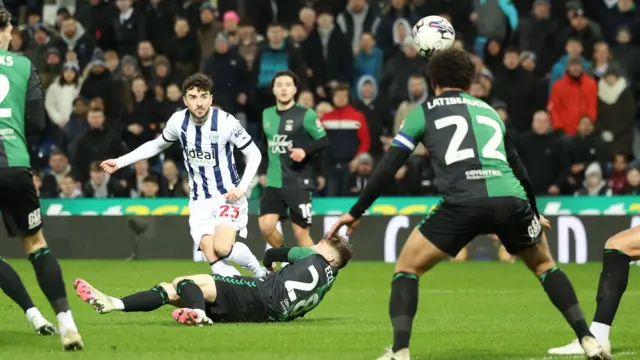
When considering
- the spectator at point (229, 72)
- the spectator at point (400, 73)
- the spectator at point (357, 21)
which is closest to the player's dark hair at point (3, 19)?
the spectator at point (229, 72)

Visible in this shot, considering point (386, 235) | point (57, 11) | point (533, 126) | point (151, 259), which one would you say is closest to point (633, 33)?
point (533, 126)

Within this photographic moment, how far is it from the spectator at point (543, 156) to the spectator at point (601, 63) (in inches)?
57.8

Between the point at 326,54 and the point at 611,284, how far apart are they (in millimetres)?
12486

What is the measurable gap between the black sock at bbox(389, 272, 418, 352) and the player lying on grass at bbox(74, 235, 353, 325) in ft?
6.96

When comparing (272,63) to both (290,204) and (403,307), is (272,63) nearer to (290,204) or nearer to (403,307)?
(290,204)

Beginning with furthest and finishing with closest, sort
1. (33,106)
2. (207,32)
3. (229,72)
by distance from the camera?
1. (207,32)
2. (229,72)
3. (33,106)

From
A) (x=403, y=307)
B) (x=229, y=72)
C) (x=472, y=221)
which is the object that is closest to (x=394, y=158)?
(x=472, y=221)

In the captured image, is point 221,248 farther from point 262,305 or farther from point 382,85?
point 382,85

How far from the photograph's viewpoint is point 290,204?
14617 mm

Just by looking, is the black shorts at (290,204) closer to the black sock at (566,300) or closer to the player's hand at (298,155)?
the player's hand at (298,155)

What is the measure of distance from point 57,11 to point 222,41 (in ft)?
13.4

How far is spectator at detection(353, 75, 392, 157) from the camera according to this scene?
751 inches

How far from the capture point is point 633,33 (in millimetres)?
20094

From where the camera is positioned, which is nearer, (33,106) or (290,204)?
(33,106)
